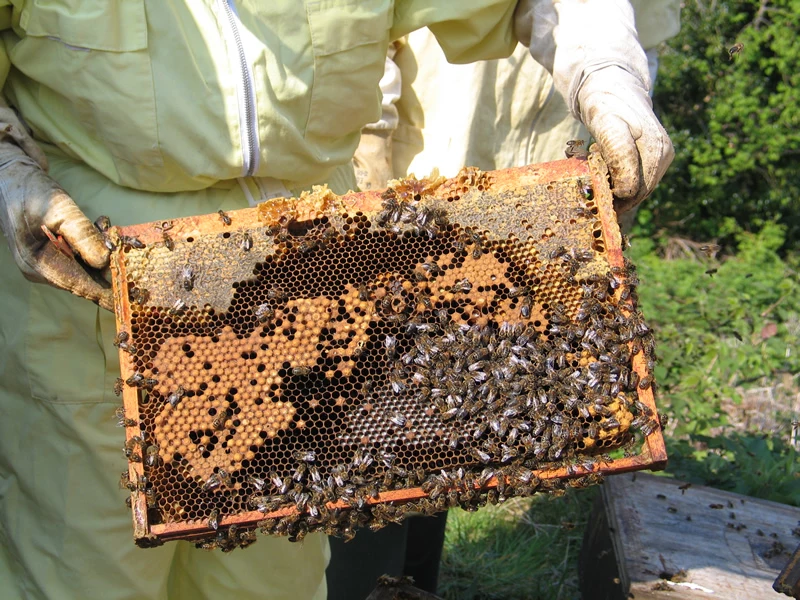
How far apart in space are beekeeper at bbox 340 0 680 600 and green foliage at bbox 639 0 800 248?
→ 4.52m

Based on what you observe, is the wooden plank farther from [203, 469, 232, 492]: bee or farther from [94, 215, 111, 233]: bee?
[94, 215, 111, 233]: bee

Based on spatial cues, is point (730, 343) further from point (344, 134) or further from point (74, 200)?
point (74, 200)

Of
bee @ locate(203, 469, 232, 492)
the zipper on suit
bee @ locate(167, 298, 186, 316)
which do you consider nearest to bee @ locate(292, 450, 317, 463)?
bee @ locate(203, 469, 232, 492)

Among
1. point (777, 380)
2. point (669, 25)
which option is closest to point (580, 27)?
point (669, 25)

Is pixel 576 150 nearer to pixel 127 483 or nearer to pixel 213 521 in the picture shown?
pixel 213 521

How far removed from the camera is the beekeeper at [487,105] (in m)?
3.01

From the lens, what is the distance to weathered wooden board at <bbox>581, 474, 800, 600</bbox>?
323 cm

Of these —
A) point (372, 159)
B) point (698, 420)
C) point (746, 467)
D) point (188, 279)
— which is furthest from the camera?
point (698, 420)

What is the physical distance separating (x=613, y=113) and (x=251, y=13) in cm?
134

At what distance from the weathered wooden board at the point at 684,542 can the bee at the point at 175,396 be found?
2096 millimetres

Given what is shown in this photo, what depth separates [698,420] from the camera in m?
5.35

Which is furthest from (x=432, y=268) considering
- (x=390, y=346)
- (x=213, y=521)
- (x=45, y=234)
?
(x=45, y=234)

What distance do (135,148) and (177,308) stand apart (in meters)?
0.61

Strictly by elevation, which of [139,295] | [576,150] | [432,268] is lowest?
[139,295]
